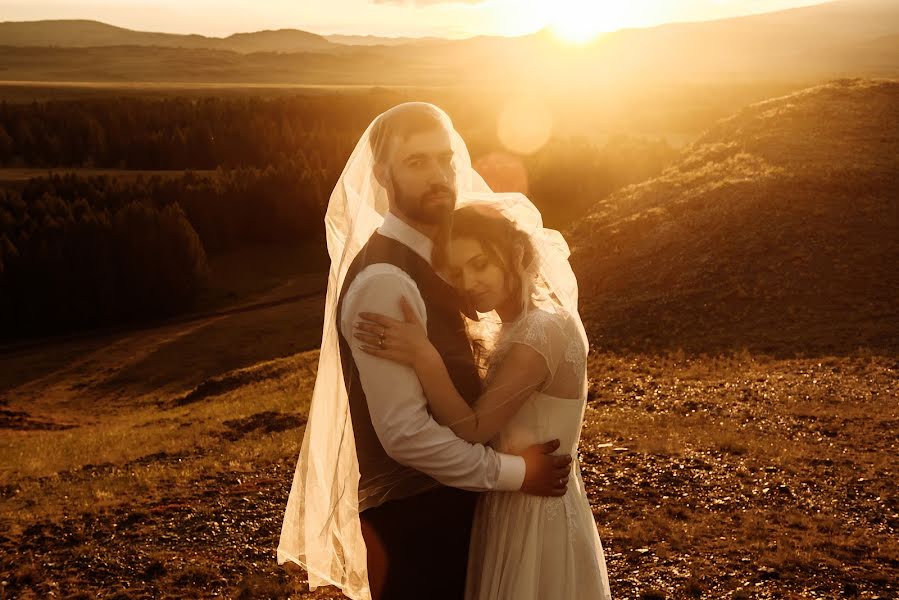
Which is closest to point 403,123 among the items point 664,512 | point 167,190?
point 664,512

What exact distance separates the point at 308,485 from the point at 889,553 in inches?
283

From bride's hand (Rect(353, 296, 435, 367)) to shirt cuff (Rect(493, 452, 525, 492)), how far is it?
2.32 ft

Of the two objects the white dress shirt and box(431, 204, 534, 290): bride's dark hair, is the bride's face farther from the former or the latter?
the white dress shirt

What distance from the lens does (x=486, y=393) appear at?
370cm

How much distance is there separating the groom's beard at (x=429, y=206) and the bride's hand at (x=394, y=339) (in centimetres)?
60

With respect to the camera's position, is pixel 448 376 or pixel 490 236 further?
pixel 490 236

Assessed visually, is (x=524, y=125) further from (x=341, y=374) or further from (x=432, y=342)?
(x=432, y=342)

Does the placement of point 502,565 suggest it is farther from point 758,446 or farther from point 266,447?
point 266,447

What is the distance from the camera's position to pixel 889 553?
8.59 meters

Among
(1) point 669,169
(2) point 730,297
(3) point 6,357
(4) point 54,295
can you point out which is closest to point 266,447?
(2) point 730,297

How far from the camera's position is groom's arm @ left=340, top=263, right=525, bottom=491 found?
3.39 meters

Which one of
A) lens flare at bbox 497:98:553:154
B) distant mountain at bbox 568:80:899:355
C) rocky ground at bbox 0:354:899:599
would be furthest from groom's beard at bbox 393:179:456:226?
lens flare at bbox 497:98:553:154

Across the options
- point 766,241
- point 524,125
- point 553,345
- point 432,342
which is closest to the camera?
point 432,342

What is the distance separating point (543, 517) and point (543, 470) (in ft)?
1.37
